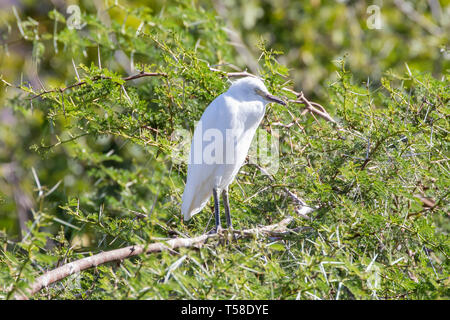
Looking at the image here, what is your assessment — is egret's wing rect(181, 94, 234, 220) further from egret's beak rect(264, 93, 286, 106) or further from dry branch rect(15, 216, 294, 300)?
dry branch rect(15, 216, 294, 300)

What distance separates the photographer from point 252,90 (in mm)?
2170

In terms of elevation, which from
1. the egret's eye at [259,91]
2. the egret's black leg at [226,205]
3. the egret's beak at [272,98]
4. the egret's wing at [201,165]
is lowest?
the egret's black leg at [226,205]

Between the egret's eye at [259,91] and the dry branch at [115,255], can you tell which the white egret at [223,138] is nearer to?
the egret's eye at [259,91]

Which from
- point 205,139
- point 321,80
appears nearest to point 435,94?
point 205,139

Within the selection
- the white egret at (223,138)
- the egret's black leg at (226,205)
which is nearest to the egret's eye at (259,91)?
the white egret at (223,138)

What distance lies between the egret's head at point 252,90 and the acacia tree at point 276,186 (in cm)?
9

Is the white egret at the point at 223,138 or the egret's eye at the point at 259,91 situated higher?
the egret's eye at the point at 259,91

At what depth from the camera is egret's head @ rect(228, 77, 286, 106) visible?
2.14 metres

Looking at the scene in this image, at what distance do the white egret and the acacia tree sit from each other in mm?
95

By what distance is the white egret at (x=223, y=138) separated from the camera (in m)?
2.13

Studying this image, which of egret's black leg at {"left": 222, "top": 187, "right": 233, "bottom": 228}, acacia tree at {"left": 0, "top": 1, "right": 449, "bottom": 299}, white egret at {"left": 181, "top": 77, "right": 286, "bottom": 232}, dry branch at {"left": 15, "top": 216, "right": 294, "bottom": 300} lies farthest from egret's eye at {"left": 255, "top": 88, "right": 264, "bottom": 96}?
dry branch at {"left": 15, "top": 216, "right": 294, "bottom": 300}

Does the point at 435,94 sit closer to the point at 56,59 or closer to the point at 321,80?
the point at 56,59

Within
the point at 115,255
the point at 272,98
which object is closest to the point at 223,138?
the point at 272,98

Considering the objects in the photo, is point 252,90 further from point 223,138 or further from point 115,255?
point 115,255
